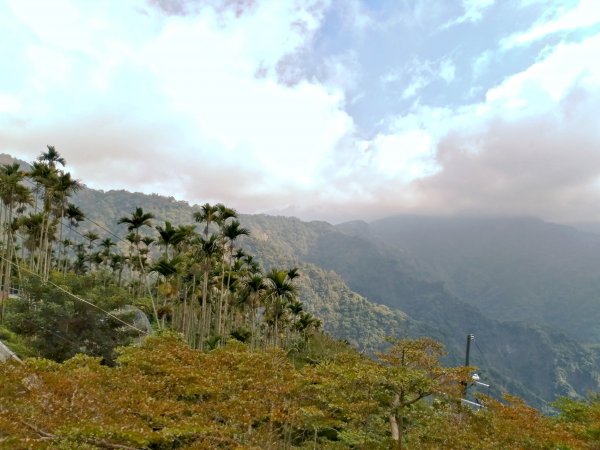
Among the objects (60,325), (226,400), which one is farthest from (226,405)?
(60,325)

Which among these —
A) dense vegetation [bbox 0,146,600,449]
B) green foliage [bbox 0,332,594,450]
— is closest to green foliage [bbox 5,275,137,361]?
dense vegetation [bbox 0,146,600,449]

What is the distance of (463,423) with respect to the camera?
18.0 m

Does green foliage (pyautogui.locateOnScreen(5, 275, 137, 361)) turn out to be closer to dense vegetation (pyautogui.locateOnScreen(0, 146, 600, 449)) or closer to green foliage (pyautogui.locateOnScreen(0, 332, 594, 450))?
dense vegetation (pyautogui.locateOnScreen(0, 146, 600, 449))

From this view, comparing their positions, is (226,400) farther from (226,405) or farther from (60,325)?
(60,325)

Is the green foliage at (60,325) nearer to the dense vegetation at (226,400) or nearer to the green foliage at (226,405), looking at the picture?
the dense vegetation at (226,400)

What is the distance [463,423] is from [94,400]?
14.6 m

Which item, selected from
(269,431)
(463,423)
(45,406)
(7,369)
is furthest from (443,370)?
(7,369)

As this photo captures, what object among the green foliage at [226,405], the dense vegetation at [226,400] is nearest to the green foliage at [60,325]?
the dense vegetation at [226,400]

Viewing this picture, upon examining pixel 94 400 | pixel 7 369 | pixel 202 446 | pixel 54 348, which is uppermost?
pixel 7 369

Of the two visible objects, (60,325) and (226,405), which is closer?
(226,405)

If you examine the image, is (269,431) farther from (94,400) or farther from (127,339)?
(127,339)

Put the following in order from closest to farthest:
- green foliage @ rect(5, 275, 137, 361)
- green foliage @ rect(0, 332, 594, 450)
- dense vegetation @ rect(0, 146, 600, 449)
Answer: green foliage @ rect(0, 332, 594, 450), dense vegetation @ rect(0, 146, 600, 449), green foliage @ rect(5, 275, 137, 361)

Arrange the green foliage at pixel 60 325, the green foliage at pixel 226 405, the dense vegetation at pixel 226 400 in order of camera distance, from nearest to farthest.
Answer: the green foliage at pixel 226 405, the dense vegetation at pixel 226 400, the green foliage at pixel 60 325

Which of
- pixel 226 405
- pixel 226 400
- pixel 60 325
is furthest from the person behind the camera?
pixel 60 325
